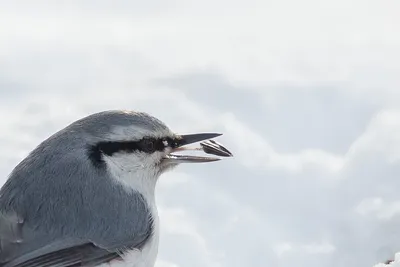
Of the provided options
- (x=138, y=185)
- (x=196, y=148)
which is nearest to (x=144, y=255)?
(x=138, y=185)

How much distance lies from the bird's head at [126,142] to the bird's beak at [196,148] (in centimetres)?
2

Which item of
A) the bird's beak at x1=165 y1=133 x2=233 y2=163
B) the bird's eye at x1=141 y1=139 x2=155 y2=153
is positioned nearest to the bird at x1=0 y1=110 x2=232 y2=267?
the bird's eye at x1=141 y1=139 x2=155 y2=153

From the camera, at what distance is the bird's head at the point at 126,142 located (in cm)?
581

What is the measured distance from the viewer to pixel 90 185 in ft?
18.8

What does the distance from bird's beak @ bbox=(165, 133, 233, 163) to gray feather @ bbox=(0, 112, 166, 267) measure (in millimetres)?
274

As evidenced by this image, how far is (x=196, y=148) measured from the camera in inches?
247

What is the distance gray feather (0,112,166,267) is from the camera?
5.51 m

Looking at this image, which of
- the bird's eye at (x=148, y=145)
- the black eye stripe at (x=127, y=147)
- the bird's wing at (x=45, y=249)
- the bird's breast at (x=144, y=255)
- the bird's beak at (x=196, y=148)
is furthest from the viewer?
the bird's beak at (x=196, y=148)

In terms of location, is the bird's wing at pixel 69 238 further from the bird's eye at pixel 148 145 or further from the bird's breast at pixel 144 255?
the bird's eye at pixel 148 145

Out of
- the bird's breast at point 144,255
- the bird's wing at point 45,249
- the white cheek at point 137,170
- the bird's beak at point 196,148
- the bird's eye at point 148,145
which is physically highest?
the bird's beak at point 196,148

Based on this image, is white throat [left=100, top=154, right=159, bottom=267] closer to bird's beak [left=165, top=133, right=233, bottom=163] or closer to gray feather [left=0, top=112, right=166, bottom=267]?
gray feather [left=0, top=112, right=166, bottom=267]

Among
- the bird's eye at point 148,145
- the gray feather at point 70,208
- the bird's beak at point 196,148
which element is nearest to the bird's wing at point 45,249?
the gray feather at point 70,208

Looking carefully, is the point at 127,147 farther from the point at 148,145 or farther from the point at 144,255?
the point at 144,255

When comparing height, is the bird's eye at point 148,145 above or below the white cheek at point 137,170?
above
